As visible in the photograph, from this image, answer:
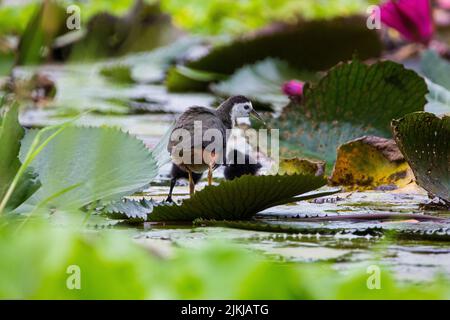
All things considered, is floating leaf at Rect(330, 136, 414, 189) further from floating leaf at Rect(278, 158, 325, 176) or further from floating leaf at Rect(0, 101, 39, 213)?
floating leaf at Rect(0, 101, 39, 213)

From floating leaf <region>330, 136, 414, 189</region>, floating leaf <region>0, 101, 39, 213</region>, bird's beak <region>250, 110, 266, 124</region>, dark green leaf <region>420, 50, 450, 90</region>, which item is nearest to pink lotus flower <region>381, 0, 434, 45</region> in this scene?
dark green leaf <region>420, 50, 450, 90</region>

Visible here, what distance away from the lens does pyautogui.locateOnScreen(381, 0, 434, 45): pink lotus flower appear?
394 centimetres

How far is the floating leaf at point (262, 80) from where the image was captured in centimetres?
479

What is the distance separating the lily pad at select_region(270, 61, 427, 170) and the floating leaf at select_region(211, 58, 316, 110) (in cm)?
143

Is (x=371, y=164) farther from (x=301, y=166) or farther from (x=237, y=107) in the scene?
(x=237, y=107)

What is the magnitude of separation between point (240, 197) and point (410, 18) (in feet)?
6.51

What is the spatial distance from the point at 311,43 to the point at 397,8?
160 cm

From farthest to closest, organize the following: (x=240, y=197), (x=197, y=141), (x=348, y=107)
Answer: (x=348, y=107)
(x=197, y=141)
(x=240, y=197)

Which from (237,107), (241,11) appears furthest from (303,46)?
(241,11)

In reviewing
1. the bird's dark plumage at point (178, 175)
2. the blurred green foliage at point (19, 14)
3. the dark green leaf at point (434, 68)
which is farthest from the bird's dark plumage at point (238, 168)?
the blurred green foliage at point (19, 14)

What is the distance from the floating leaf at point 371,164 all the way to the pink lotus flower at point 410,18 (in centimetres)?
121

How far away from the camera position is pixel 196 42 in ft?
24.3

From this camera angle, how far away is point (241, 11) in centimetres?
963
